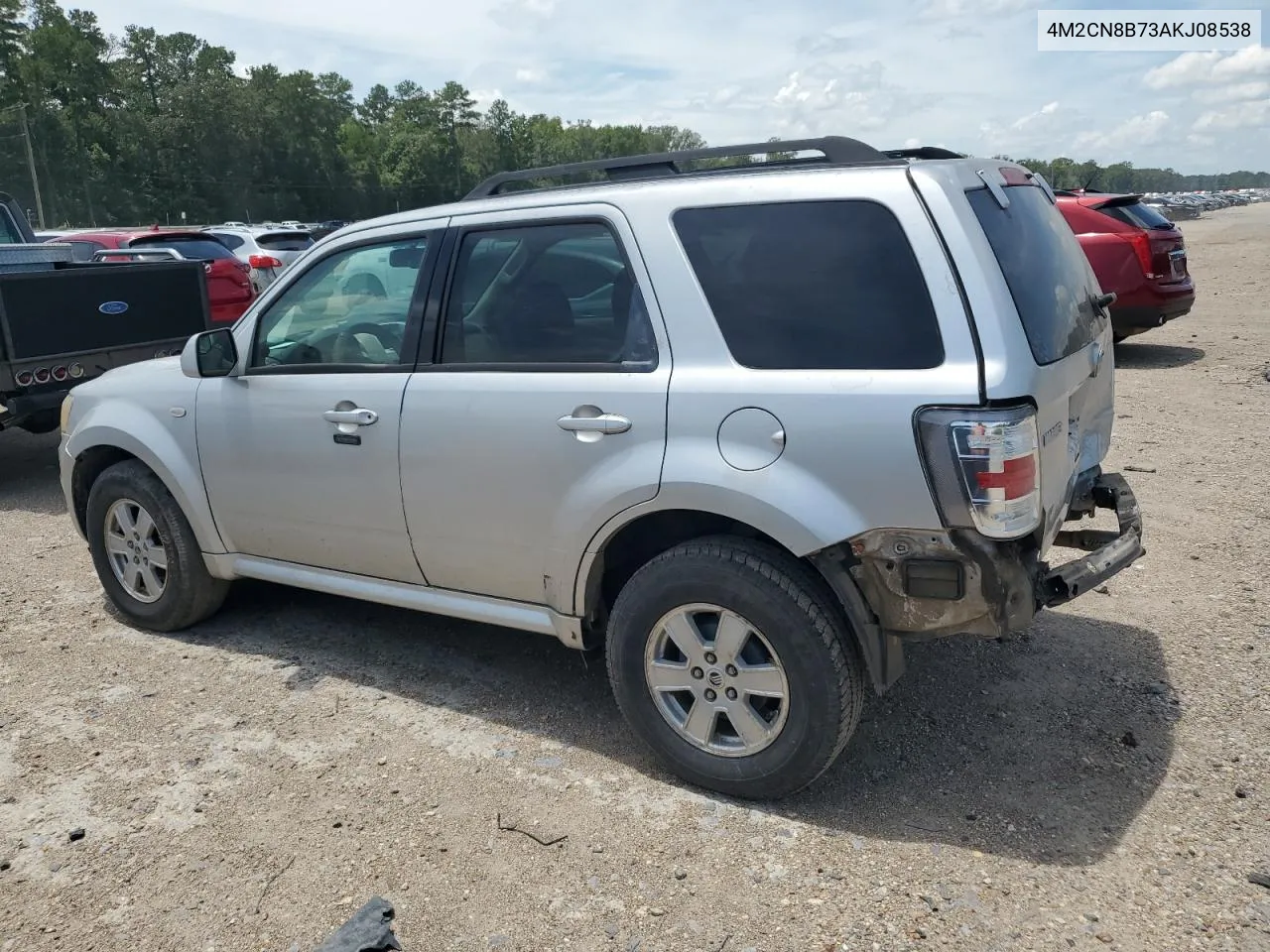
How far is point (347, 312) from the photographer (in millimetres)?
4168

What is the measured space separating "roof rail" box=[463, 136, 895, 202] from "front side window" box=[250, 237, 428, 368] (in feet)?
1.41

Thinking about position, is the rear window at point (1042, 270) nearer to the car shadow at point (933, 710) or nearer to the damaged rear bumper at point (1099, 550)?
the damaged rear bumper at point (1099, 550)

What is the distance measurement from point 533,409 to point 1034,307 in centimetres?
162

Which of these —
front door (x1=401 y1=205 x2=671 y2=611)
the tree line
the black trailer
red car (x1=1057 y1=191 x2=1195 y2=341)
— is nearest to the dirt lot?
front door (x1=401 y1=205 x2=671 y2=611)

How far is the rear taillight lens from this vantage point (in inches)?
420

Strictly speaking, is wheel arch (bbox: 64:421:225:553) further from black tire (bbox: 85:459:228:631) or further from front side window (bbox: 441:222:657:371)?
front side window (bbox: 441:222:657:371)

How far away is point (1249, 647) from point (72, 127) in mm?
75818

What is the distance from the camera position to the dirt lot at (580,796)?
282 centimetres

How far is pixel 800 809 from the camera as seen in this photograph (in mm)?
3293

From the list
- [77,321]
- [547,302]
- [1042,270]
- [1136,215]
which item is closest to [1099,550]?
[1042,270]

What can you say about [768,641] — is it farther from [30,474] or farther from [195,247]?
[195,247]

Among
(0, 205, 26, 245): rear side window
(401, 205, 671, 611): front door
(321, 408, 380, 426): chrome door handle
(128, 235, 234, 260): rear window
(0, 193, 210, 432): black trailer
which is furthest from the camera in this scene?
(128, 235, 234, 260): rear window

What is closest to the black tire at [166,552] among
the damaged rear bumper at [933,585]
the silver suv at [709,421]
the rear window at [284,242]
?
the silver suv at [709,421]

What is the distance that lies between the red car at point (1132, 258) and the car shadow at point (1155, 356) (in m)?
0.45
